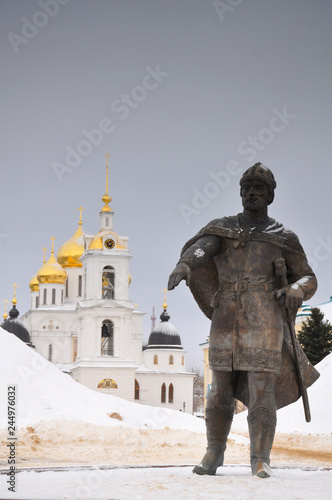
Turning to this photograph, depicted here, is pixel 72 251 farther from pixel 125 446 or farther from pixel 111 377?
pixel 125 446

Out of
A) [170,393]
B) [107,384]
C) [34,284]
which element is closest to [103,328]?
[107,384]

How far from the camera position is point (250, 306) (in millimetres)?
6215

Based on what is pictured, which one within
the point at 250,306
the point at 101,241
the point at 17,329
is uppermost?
the point at 101,241

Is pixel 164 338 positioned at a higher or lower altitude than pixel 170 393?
higher

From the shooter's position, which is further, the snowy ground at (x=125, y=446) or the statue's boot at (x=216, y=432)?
the statue's boot at (x=216, y=432)

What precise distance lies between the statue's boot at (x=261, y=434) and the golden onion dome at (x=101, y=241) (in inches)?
1950

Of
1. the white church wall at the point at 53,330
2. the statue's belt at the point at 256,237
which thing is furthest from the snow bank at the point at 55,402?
the white church wall at the point at 53,330

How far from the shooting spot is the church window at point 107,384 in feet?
174

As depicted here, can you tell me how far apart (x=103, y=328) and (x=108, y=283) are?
10.1ft

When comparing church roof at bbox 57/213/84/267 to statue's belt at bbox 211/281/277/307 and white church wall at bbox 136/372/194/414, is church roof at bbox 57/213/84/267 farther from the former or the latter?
statue's belt at bbox 211/281/277/307

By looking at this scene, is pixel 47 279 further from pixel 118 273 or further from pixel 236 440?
pixel 236 440

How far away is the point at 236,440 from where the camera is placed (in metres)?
16.0

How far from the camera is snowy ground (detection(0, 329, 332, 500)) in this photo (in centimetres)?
542

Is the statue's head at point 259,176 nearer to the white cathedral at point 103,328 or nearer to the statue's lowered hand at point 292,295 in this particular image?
the statue's lowered hand at point 292,295
